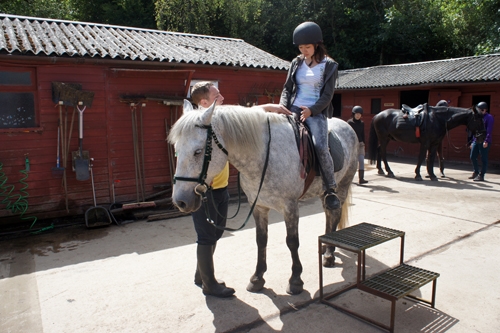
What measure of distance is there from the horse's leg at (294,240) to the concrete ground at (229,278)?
8 cm

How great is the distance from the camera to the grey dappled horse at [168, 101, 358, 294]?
2680mm

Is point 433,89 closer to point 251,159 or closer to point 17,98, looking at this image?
point 251,159

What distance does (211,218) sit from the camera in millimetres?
3355

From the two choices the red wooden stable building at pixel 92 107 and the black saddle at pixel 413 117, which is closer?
the red wooden stable building at pixel 92 107

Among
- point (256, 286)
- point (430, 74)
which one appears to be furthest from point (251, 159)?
point (430, 74)

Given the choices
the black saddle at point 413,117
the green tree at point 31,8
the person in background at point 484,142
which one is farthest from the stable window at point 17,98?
the green tree at point 31,8

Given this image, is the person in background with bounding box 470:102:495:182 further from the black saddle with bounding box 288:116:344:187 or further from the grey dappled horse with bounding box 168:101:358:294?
the black saddle with bounding box 288:116:344:187

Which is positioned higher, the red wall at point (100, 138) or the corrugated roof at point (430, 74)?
the corrugated roof at point (430, 74)

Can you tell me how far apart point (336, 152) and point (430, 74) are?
11.6 meters

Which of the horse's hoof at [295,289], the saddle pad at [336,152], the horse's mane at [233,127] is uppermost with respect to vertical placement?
the horse's mane at [233,127]

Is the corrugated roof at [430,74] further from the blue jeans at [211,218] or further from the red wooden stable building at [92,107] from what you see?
the blue jeans at [211,218]

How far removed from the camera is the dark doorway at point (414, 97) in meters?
15.4

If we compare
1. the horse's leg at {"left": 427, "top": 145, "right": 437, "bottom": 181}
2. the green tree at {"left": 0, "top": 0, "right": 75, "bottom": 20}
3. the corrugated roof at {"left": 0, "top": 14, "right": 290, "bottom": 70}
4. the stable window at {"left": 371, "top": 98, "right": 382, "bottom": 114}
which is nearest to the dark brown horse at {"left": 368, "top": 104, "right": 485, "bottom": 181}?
the horse's leg at {"left": 427, "top": 145, "right": 437, "bottom": 181}

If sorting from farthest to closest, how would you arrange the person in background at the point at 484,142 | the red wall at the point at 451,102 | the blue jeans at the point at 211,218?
the red wall at the point at 451,102 < the person in background at the point at 484,142 < the blue jeans at the point at 211,218
